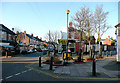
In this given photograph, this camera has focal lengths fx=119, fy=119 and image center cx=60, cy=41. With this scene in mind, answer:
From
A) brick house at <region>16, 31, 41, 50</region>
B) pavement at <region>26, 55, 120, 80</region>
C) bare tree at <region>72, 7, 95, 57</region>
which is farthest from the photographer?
brick house at <region>16, 31, 41, 50</region>

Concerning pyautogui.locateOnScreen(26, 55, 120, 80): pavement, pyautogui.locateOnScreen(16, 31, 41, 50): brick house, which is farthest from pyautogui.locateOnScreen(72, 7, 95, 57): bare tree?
pyautogui.locateOnScreen(16, 31, 41, 50): brick house

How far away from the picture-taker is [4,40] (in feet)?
113

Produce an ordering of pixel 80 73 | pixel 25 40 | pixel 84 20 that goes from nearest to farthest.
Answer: pixel 80 73 → pixel 84 20 → pixel 25 40

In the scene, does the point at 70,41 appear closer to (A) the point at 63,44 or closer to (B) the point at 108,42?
(A) the point at 63,44

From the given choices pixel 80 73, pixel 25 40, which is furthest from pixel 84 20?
pixel 25 40

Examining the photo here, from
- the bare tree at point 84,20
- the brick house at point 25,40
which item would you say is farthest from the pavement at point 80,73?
the brick house at point 25,40

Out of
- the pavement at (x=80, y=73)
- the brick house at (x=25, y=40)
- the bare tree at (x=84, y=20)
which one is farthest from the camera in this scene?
the brick house at (x=25, y=40)

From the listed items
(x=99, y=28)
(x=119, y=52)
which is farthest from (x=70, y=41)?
(x=119, y=52)

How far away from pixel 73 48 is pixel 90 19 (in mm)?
19264

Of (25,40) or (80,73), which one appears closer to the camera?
(80,73)

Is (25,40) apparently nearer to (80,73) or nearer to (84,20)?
(84,20)

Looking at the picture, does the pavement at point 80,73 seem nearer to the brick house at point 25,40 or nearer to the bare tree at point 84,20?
the bare tree at point 84,20

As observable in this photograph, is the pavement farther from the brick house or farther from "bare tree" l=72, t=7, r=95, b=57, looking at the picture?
the brick house

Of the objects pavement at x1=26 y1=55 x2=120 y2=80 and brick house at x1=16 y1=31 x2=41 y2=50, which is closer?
pavement at x1=26 y1=55 x2=120 y2=80
